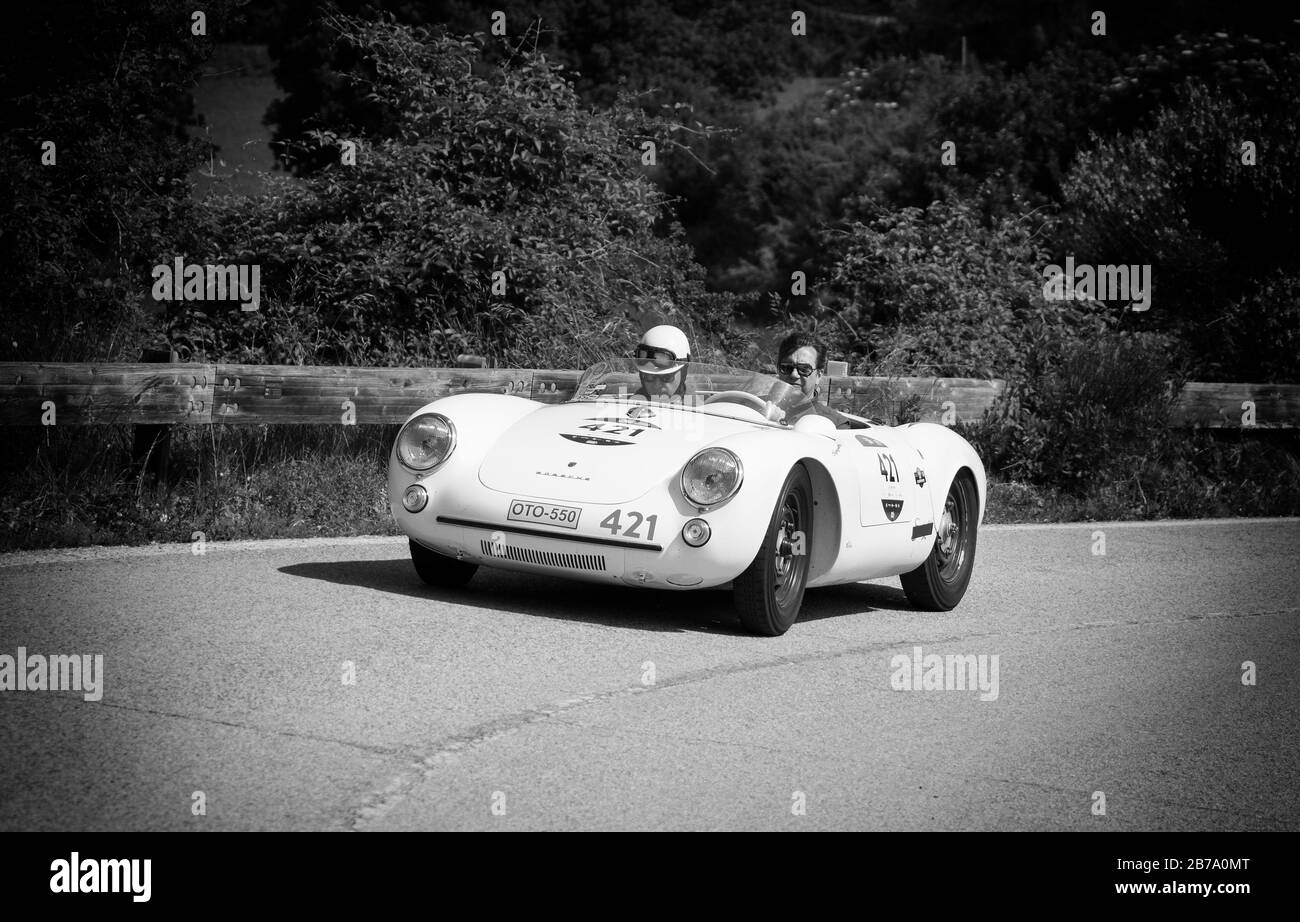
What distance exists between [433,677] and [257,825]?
1736 millimetres


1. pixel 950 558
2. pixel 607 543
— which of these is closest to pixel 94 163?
pixel 950 558

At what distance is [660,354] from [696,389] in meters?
0.25

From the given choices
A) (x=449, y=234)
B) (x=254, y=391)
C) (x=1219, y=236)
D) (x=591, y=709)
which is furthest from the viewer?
(x=1219, y=236)

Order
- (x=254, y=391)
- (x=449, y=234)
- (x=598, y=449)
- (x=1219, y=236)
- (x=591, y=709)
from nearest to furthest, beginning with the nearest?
(x=591, y=709) < (x=598, y=449) < (x=254, y=391) < (x=449, y=234) < (x=1219, y=236)

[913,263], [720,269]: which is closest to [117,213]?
[913,263]

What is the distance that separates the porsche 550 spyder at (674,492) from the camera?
6.36m

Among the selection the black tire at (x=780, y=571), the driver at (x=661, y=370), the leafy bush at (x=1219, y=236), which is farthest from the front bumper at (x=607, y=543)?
the leafy bush at (x=1219, y=236)

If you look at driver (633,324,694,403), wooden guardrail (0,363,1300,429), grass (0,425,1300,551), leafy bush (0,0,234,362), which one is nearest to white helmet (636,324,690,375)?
driver (633,324,694,403)

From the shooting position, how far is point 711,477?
6418 mm

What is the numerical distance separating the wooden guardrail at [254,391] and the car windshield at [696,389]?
211cm

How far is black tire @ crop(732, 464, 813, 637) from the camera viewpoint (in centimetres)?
646

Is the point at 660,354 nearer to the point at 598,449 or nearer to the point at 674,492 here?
the point at 598,449

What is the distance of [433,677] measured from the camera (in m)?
5.43
